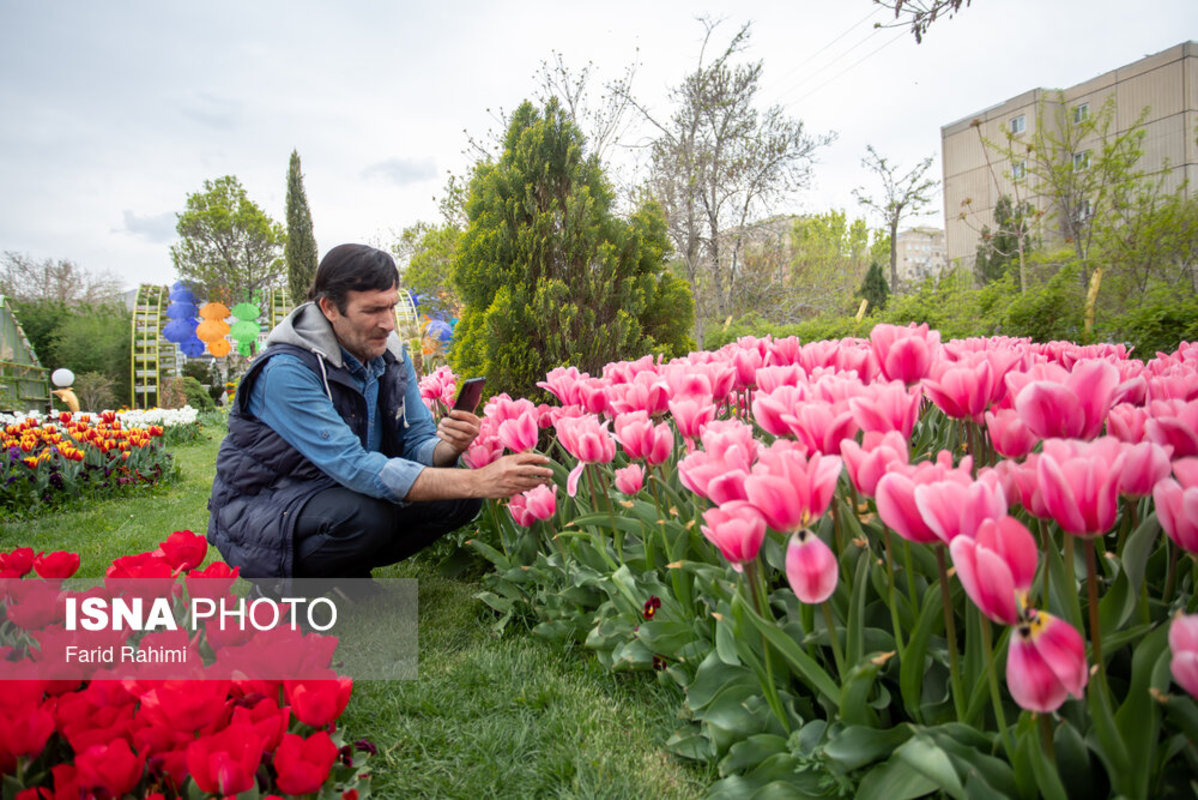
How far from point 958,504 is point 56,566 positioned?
85.1 inches

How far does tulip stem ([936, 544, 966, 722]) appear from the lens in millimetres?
1041

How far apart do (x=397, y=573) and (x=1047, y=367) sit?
3052 millimetres

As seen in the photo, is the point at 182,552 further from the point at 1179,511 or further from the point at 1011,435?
the point at 1179,511

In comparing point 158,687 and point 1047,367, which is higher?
point 1047,367

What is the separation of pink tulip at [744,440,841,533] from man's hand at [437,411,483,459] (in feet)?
5.75

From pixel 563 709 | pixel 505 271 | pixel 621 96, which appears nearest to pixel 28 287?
pixel 621 96

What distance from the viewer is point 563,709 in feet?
6.49

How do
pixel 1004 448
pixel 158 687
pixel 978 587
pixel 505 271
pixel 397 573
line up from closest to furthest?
pixel 978 587, pixel 1004 448, pixel 158 687, pixel 397 573, pixel 505 271

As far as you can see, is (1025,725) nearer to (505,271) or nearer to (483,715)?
(483,715)

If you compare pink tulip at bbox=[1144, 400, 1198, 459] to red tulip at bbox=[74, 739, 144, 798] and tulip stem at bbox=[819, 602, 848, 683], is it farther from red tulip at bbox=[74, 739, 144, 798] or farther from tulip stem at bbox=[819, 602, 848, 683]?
red tulip at bbox=[74, 739, 144, 798]

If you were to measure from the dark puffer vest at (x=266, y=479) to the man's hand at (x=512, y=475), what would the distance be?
756mm

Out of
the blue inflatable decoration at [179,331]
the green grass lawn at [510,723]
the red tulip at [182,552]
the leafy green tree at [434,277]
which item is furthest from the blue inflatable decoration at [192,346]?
the red tulip at [182,552]

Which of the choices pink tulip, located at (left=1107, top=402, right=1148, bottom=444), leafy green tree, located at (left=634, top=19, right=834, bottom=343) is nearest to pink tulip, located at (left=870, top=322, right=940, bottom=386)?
pink tulip, located at (left=1107, top=402, right=1148, bottom=444)

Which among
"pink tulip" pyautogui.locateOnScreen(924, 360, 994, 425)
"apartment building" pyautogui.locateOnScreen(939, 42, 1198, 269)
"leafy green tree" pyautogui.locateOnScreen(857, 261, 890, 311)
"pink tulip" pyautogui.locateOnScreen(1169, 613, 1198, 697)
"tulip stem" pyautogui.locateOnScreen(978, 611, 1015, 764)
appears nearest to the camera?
"pink tulip" pyautogui.locateOnScreen(1169, 613, 1198, 697)
